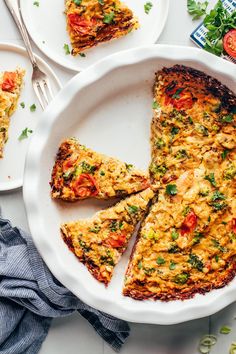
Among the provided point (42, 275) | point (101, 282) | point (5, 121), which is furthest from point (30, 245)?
point (5, 121)

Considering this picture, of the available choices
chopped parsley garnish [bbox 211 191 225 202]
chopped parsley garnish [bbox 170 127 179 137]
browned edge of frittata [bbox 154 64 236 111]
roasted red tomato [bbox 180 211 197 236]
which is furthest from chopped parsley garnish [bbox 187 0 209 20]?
roasted red tomato [bbox 180 211 197 236]

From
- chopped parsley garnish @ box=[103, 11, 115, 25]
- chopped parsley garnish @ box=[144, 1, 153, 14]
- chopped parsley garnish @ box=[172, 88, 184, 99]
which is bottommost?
chopped parsley garnish @ box=[172, 88, 184, 99]

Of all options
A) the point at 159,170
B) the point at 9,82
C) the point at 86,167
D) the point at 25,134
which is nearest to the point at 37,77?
the point at 9,82

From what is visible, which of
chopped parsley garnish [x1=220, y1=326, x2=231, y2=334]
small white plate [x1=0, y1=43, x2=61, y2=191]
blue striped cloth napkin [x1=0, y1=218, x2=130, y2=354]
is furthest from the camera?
chopped parsley garnish [x1=220, y1=326, x2=231, y2=334]

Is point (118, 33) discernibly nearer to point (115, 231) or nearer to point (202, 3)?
point (202, 3)

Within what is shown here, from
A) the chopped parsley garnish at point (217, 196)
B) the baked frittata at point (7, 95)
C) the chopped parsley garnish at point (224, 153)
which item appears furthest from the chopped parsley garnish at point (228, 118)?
the baked frittata at point (7, 95)

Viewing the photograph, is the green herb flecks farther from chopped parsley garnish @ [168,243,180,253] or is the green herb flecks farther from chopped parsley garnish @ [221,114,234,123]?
chopped parsley garnish @ [168,243,180,253]
